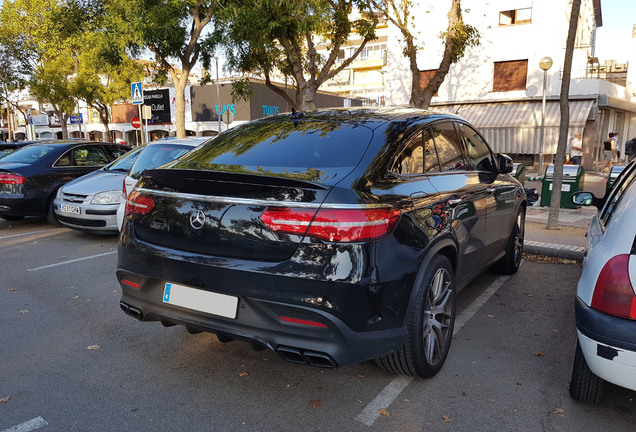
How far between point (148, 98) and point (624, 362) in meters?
42.3

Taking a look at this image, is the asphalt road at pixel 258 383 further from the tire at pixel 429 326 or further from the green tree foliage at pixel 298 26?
the green tree foliage at pixel 298 26

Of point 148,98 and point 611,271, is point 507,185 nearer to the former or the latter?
point 611,271

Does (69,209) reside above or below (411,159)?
below

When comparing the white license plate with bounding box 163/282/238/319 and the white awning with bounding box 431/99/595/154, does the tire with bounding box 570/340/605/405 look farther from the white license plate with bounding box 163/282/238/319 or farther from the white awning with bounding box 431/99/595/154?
the white awning with bounding box 431/99/595/154

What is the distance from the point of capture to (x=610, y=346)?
2518 mm

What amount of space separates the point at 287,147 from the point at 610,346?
2.13m

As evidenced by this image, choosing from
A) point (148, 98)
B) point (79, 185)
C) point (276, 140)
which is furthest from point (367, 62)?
point (276, 140)

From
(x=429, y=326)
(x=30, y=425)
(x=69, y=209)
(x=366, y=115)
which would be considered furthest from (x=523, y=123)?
(x=30, y=425)

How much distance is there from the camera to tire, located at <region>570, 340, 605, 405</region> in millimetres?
2959

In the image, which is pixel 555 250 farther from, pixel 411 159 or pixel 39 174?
pixel 39 174

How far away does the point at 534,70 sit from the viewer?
2162cm

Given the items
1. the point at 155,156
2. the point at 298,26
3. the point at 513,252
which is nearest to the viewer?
the point at 513,252

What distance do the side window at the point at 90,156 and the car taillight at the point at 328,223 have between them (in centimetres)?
802

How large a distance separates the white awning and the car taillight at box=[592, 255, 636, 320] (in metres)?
19.6
